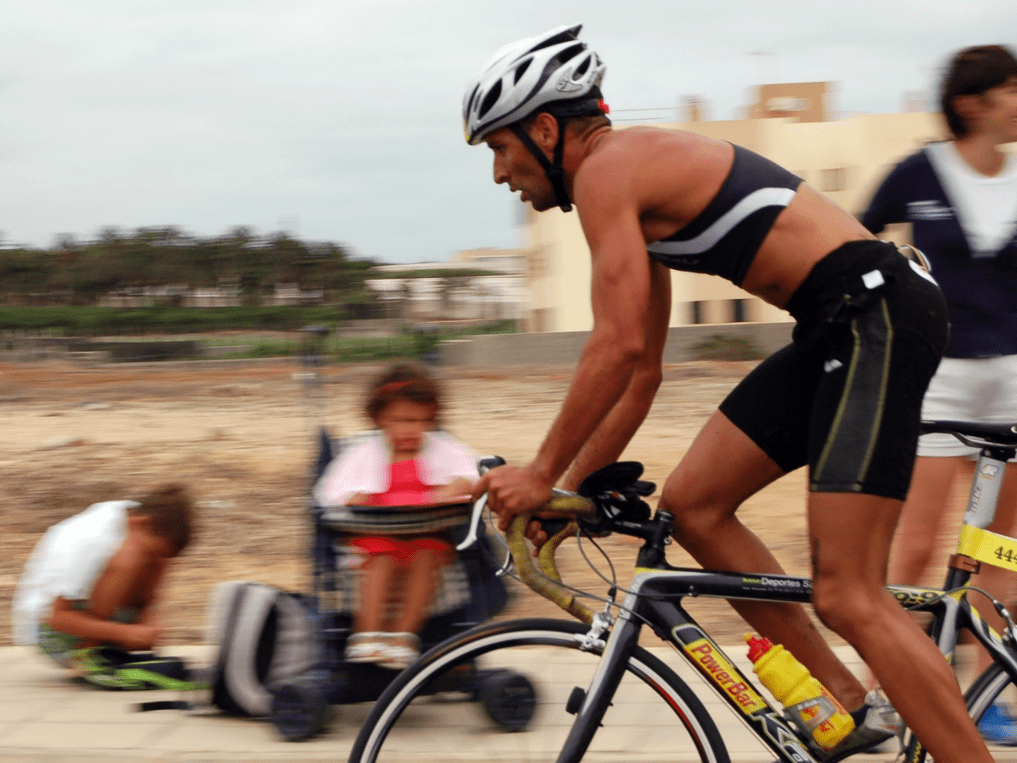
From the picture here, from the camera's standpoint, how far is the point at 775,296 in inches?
102

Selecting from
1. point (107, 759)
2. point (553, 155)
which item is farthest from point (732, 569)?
point (107, 759)

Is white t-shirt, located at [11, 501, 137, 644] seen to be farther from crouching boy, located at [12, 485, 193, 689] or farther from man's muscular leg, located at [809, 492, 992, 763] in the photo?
man's muscular leg, located at [809, 492, 992, 763]

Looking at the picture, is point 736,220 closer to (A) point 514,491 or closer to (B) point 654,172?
(B) point 654,172

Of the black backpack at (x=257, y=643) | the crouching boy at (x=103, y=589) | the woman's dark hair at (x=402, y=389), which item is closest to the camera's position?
the black backpack at (x=257, y=643)

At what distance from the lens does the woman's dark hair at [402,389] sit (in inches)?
156

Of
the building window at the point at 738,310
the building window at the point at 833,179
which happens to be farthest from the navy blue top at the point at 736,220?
the building window at the point at 833,179

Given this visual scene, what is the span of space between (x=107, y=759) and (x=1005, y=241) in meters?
3.12

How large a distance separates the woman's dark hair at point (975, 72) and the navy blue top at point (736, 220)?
1.23 metres

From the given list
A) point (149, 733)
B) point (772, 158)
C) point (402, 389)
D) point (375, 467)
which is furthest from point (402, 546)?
point (772, 158)

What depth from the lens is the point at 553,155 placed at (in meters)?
2.52

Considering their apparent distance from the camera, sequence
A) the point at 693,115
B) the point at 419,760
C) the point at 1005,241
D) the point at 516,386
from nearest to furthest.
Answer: the point at 419,760, the point at 1005,241, the point at 516,386, the point at 693,115

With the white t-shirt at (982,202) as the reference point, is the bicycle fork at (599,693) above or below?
below

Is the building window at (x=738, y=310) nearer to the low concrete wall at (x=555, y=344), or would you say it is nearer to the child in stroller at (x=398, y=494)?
the low concrete wall at (x=555, y=344)

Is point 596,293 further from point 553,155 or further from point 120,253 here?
point 120,253
